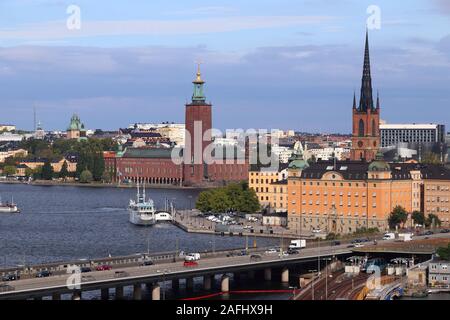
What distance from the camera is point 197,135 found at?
235 feet

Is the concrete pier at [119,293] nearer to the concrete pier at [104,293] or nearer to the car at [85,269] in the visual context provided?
the concrete pier at [104,293]

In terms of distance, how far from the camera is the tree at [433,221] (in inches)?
1513

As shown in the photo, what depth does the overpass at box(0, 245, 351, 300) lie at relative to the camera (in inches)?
808

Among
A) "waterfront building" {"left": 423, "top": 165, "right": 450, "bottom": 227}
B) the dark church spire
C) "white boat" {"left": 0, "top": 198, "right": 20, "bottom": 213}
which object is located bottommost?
"white boat" {"left": 0, "top": 198, "right": 20, "bottom": 213}

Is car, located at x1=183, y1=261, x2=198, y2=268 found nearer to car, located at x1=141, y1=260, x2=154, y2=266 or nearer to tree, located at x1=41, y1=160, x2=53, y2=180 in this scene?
car, located at x1=141, y1=260, x2=154, y2=266

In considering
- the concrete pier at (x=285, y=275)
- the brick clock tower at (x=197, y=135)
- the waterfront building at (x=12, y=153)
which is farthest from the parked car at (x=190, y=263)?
the waterfront building at (x=12, y=153)

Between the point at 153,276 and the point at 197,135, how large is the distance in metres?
49.0

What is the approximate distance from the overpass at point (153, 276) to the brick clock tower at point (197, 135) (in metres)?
41.7

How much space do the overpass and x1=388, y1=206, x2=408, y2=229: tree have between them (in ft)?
27.3

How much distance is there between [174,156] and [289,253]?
47.3 metres

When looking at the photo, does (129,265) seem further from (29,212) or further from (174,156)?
(174,156)

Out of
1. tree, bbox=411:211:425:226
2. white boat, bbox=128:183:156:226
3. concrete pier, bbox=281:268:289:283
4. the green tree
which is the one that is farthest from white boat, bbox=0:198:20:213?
the green tree

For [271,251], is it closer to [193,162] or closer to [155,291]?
[155,291]

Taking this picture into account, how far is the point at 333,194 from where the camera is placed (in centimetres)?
3778
